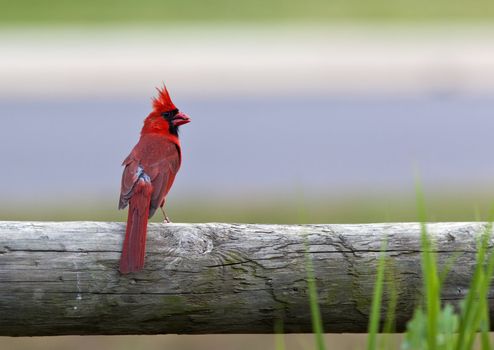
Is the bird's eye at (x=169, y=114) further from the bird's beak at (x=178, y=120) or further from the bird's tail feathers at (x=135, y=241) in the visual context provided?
the bird's tail feathers at (x=135, y=241)

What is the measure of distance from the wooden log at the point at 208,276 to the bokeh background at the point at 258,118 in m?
2.31

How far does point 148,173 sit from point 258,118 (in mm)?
5797

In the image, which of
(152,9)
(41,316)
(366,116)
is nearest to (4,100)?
(366,116)

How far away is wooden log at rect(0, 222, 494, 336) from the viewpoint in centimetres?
285

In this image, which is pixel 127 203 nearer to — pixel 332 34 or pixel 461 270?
pixel 461 270

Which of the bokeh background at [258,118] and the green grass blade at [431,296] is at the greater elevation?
the bokeh background at [258,118]

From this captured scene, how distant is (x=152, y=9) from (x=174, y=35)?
195 centimetres

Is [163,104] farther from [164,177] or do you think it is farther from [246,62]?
[246,62]

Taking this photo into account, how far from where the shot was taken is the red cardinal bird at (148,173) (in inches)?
113

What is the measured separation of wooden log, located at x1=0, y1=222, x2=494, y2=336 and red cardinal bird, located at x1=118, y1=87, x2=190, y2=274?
52mm

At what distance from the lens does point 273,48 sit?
37.2 ft

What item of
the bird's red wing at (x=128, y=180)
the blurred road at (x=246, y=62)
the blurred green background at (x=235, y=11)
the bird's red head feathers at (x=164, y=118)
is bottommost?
the bird's red wing at (x=128, y=180)

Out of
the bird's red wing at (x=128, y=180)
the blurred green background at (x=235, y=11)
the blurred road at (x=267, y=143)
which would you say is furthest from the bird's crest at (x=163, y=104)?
the blurred green background at (x=235, y=11)

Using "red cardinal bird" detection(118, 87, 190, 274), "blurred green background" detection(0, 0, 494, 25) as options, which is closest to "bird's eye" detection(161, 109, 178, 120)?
"red cardinal bird" detection(118, 87, 190, 274)
